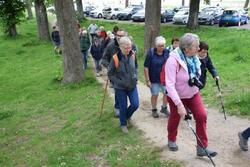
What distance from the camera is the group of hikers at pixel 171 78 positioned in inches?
251

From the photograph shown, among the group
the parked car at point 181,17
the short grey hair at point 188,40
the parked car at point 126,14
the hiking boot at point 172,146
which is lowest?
the parked car at point 126,14

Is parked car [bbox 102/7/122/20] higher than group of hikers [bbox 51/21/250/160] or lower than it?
lower

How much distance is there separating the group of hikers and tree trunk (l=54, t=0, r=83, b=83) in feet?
17.7

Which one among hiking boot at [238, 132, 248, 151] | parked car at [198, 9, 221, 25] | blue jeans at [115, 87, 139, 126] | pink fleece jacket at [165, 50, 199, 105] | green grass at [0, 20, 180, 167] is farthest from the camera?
parked car at [198, 9, 221, 25]

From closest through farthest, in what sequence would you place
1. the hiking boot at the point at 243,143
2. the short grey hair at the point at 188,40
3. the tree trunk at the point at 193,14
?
the short grey hair at the point at 188,40
the hiking boot at the point at 243,143
the tree trunk at the point at 193,14

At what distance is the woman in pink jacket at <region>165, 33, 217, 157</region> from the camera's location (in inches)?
248

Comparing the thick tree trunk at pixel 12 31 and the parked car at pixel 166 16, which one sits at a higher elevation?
the thick tree trunk at pixel 12 31

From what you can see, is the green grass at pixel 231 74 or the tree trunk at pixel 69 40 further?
the tree trunk at pixel 69 40

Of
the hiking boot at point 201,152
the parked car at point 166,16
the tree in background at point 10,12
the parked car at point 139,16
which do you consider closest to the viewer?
the hiking boot at point 201,152

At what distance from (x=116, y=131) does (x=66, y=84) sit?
660cm

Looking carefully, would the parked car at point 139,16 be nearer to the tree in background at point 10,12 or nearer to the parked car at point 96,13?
the parked car at point 96,13

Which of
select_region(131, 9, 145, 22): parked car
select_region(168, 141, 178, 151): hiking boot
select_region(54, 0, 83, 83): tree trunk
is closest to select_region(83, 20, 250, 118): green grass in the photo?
select_region(54, 0, 83, 83): tree trunk

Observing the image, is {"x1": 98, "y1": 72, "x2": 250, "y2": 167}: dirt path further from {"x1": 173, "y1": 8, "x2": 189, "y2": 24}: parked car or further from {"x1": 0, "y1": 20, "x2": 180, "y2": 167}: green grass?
{"x1": 173, "y1": 8, "x2": 189, "y2": 24}: parked car

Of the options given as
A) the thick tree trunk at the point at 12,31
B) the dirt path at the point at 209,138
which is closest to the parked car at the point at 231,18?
the thick tree trunk at the point at 12,31
